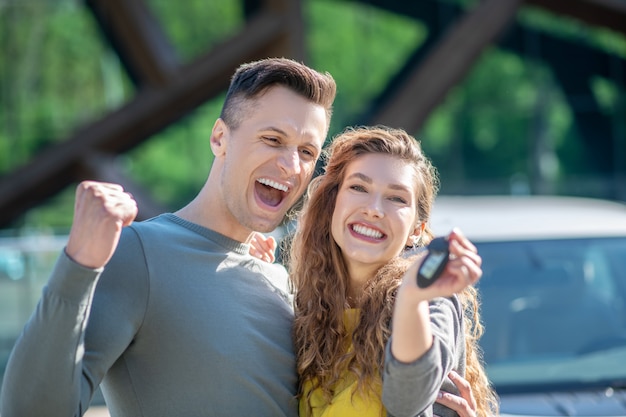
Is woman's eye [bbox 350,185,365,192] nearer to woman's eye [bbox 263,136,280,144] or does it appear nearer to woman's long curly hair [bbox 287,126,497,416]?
woman's long curly hair [bbox 287,126,497,416]

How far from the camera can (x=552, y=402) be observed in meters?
3.53

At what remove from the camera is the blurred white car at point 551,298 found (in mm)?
3875

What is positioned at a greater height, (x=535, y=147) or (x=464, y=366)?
(x=535, y=147)

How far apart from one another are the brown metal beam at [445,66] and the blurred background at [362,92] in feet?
3.53

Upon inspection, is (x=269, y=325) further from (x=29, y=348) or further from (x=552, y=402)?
(x=552, y=402)

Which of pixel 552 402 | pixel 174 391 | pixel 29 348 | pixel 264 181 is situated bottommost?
pixel 29 348

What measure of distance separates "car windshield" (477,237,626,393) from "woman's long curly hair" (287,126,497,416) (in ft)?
3.76

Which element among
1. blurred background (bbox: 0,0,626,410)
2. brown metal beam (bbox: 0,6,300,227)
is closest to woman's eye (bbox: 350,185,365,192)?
brown metal beam (bbox: 0,6,300,227)

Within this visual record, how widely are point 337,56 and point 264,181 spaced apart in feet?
50.1

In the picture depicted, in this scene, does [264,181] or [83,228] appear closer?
[83,228]

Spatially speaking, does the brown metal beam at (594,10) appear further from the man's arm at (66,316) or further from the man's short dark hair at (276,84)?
the man's arm at (66,316)

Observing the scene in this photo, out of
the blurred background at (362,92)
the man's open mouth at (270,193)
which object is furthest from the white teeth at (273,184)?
the blurred background at (362,92)

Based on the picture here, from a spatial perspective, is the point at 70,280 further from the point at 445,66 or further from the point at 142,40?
the point at 142,40

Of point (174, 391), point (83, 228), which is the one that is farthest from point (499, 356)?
point (83, 228)
